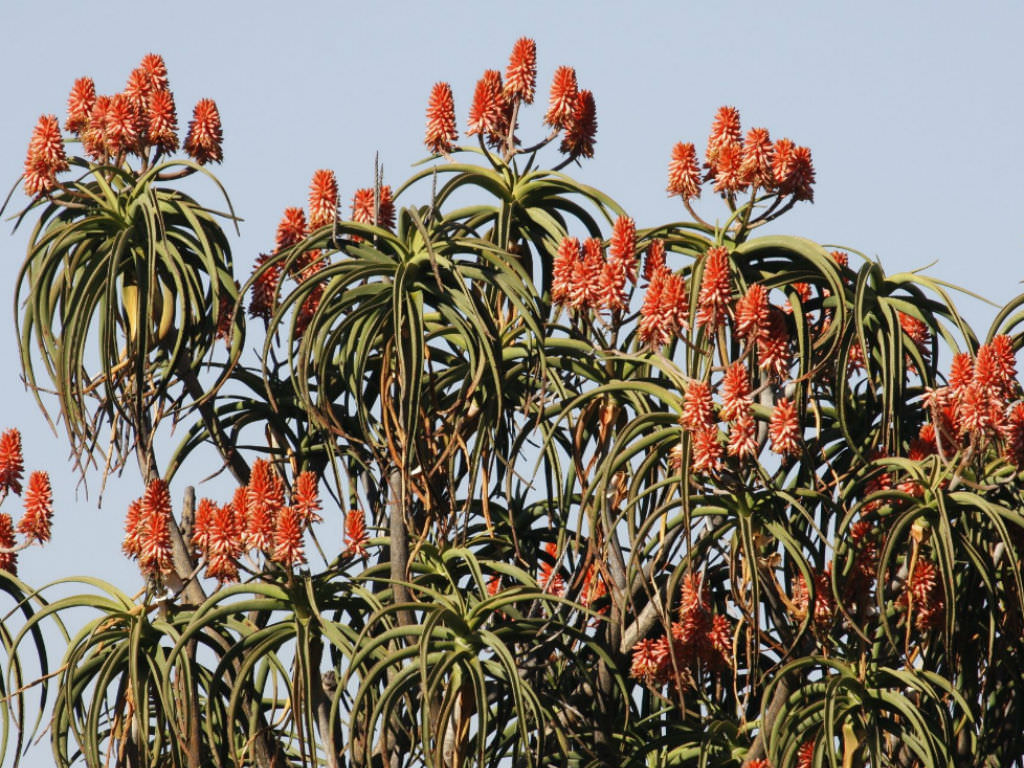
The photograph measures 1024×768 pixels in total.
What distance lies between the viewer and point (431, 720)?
10508 mm

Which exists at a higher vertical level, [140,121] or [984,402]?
[140,121]

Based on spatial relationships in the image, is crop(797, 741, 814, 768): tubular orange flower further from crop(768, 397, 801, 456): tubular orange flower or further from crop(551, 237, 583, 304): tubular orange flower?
crop(551, 237, 583, 304): tubular orange flower

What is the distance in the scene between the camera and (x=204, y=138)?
1149 cm

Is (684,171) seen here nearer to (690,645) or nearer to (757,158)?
(757,158)

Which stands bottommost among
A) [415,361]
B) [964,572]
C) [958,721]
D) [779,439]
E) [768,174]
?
[958,721]

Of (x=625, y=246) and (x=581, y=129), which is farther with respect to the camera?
(x=581, y=129)

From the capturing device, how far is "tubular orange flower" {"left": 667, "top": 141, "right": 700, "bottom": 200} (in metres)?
10.7

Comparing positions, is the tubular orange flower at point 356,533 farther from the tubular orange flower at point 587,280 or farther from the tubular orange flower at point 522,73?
the tubular orange flower at point 522,73

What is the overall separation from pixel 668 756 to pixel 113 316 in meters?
4.01

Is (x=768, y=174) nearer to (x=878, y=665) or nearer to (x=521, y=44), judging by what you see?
(x=521, y=44)

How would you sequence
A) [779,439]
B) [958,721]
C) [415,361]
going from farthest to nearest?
[958,721] < [415,361] < [779,439]

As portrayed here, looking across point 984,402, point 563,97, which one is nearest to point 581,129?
point 563,97

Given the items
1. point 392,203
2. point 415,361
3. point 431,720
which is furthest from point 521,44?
point 431,720

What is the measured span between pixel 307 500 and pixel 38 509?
1968 millimetres
